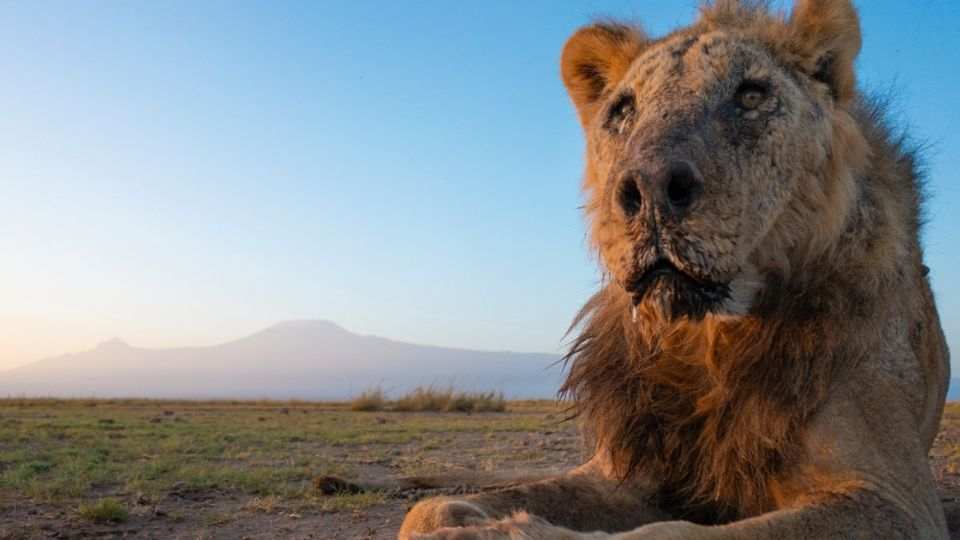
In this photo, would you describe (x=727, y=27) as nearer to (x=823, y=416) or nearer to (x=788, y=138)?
(x=788, y=138)

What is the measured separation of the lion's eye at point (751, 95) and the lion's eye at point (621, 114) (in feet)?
1.40

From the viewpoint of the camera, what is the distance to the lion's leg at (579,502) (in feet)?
10.3

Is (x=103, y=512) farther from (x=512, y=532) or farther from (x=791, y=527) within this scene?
(x=791, y=527)

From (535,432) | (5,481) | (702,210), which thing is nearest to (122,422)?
(535,432)

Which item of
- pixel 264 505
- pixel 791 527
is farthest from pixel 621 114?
pixel 264 505

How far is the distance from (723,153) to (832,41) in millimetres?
1022

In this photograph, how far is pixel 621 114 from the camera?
3.53 metres

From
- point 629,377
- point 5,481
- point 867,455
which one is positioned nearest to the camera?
point 867,455

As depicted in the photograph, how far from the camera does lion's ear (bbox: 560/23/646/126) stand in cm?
403

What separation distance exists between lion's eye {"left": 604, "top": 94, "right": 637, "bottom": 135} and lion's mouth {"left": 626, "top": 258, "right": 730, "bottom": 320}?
3.00 feet

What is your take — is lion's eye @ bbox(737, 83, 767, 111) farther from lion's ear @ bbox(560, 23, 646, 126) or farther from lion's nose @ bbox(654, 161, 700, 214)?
lion's ear @ bbox(560, 23, 646, 126)

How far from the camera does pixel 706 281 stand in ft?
8.90

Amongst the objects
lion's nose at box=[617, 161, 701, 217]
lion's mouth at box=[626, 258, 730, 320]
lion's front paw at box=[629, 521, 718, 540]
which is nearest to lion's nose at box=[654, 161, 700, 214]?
lion's nose at box=[617, 161, 701, 217]

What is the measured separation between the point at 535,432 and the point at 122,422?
779 centimetres
